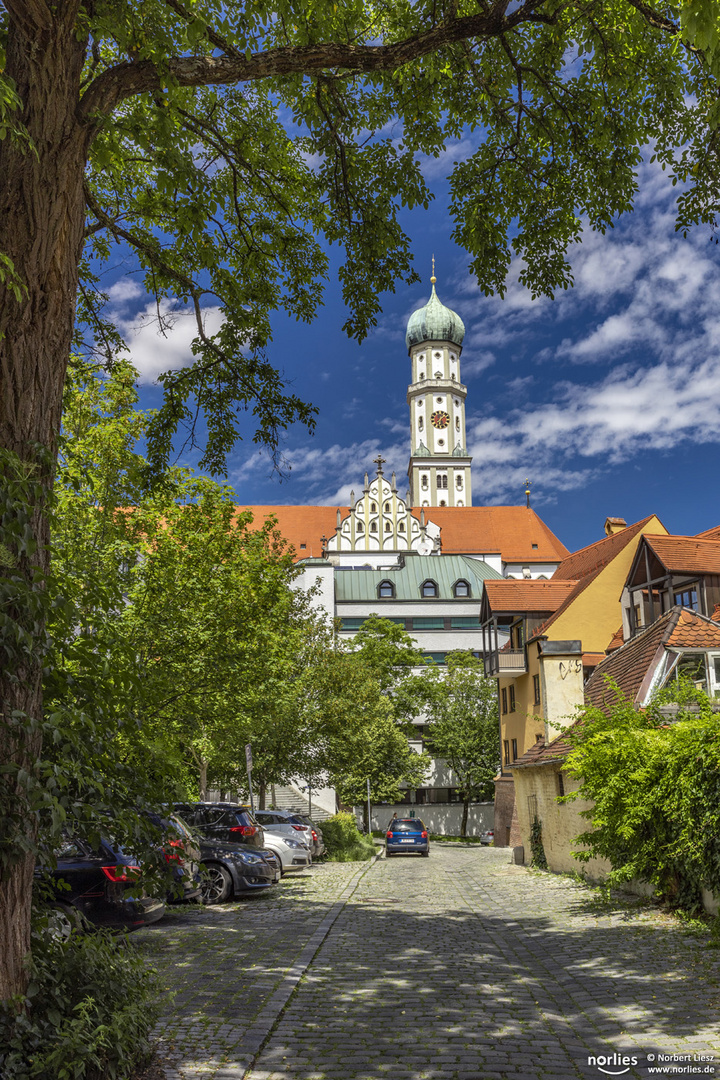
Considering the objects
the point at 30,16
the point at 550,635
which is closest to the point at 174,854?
the point at 30,16

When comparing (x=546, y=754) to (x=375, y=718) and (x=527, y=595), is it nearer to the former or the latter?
(x=527, y=595)

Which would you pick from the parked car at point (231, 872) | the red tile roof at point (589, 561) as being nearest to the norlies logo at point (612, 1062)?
the parked car at point (231, 872)

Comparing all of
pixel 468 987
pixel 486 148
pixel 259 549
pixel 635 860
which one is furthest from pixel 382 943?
pixel 259 549

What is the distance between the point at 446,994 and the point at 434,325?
364 ft

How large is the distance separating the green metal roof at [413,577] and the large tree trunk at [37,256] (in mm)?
66708

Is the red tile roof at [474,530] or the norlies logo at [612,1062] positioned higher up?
the red tile roof at [474,530]

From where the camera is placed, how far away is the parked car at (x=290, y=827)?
85.3ft

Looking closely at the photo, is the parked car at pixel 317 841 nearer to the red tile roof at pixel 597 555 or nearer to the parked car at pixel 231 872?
the red tile roof at pixel 597 555

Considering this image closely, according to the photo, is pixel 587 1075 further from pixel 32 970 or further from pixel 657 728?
pixel 657 728

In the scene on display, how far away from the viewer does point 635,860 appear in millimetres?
12578

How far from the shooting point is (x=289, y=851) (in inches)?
968

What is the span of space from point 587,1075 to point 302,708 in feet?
88.4

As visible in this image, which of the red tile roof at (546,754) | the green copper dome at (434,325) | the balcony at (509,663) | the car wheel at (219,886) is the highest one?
the green copper dome at (434,325)

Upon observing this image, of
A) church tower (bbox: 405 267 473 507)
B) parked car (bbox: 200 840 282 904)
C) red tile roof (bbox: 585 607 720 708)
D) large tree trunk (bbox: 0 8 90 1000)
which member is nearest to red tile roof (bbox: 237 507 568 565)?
church tower (bbox: 405 267 473 507)
